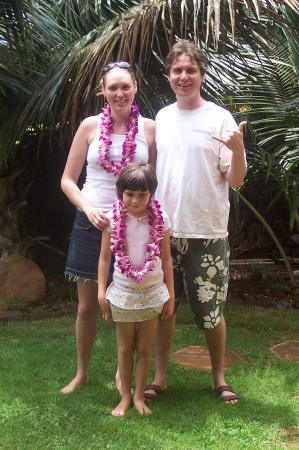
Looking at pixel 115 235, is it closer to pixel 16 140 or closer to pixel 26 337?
pixel 26 337

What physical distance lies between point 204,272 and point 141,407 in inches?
29.1

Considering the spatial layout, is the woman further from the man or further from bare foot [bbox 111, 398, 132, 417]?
bare foot [bbox 111, 398, 132, 417]

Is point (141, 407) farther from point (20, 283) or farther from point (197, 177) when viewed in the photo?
point (20, 283)

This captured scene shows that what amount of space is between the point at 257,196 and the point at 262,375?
3.56 metres

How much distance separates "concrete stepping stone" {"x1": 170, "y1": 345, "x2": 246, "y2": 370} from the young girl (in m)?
0.88

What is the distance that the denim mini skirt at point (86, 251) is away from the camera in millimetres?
3252

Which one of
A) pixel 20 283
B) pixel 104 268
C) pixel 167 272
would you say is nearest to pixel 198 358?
pixel 167 272

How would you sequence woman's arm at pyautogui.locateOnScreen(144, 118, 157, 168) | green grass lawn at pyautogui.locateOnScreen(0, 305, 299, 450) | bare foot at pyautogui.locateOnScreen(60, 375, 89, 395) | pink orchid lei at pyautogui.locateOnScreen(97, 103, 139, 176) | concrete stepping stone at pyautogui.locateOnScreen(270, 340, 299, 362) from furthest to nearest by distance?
concrete stepping stone at pyautogui.locateOnScreen(270, 340, 299, 362), bare foot at pyautogui.locateOnScreen(60, 375, 89, 395), woman's arm at pyautogui.locateOnScreen(144, 118, 157, 168), pink orchid lei at pyautogui.locateOnScreen(97, 103, 139, 176), green grass lawn at pyautogui.locateOnScreen(0, 305, 299, 450)

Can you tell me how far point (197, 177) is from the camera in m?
3.04

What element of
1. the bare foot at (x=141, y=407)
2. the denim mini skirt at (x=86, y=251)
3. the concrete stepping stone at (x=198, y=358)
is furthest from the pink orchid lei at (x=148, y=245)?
the concrete stepping stone at (x=198, y=358)

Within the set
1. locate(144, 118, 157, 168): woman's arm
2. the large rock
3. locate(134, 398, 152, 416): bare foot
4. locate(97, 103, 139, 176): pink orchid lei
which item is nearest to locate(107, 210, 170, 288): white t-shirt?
locate(97, 103, 139, 176): pink orchid lei

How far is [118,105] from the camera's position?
312 centimetres

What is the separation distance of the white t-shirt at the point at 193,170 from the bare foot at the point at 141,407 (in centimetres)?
86

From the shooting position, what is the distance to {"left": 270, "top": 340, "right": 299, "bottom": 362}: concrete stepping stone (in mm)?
4173
